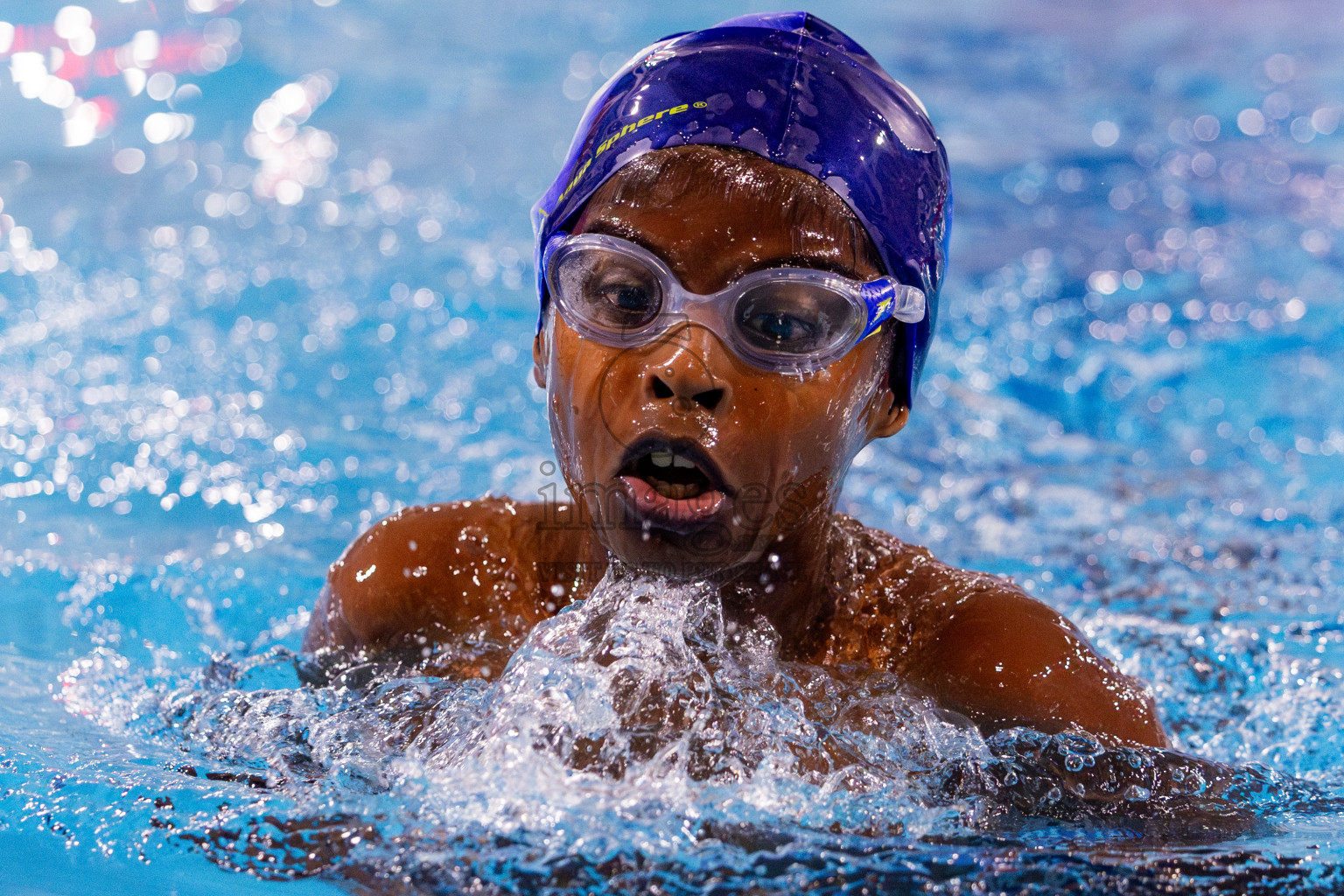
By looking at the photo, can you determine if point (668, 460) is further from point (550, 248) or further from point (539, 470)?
point (539, 470)

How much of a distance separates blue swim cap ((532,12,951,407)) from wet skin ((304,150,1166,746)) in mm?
57

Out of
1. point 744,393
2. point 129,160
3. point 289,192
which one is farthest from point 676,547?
point 129,160

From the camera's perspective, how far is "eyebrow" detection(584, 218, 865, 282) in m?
2.00

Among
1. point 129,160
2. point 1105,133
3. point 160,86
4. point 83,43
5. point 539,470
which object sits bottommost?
point 539,470

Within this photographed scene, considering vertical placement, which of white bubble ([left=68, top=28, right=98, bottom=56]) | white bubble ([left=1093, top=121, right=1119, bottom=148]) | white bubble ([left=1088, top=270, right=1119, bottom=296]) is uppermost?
Result: white bubble ([left=68, top=28, right=98, bottom=56])

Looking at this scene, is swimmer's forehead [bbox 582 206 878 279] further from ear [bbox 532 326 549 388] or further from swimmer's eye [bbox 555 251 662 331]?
ear [bbox 532 326 549 388]

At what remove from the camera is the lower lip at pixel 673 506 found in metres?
1.97

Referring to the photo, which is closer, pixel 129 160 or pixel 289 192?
pixel 289 192

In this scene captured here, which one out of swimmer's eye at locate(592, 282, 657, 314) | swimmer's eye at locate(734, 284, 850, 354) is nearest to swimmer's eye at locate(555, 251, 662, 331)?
swimmer's eye at locate(592, 282, 657, 314)

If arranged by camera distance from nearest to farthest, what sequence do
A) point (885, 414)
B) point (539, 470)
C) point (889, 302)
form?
1. point (889, 302)
2. point (885, 414)
3. point (539, 470)

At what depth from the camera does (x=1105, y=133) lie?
27.6 feet

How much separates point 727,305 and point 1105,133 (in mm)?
7197

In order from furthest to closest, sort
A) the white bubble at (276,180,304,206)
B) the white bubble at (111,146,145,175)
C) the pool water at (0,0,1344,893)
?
the white bubble at (111,146,145,175), the white bubble at (276,180,304,206), the pool water at (0,0,1344,893)

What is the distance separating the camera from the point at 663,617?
2201mm
